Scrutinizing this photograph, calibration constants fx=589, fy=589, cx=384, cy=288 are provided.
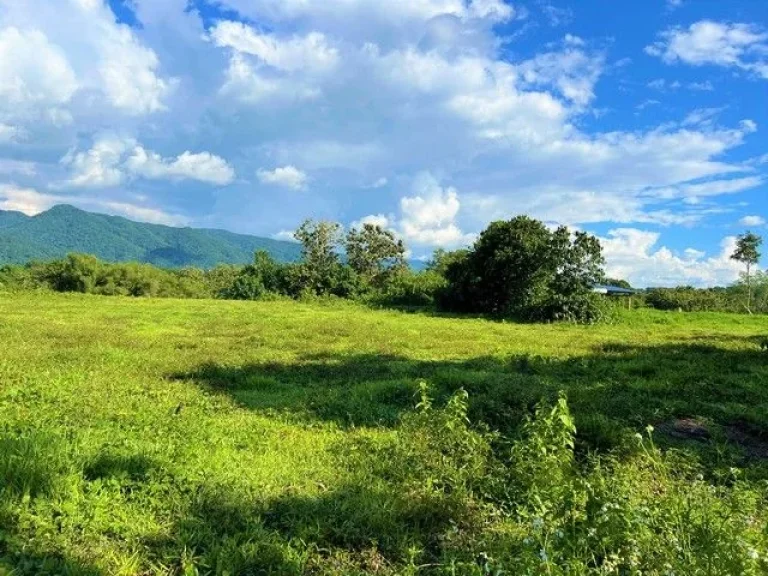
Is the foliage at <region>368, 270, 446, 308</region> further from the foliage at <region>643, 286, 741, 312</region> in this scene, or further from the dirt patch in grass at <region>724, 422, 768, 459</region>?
the dirt patch in grass at <region>724, 422, 768, 459</region>

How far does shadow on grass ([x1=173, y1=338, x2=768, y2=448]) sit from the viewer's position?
8250 millimetres

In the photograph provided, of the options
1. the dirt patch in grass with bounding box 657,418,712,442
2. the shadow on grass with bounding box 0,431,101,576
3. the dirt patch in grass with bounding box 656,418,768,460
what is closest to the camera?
the shadow on grass with bounding box 0,431,101,576

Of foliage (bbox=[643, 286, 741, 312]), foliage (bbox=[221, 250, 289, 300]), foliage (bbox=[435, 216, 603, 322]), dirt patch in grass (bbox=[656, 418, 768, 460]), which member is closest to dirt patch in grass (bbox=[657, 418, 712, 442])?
dirt patch in grass (bbox=[656, 418, 768, 460])

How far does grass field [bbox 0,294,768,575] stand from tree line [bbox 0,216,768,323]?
15.5 metres

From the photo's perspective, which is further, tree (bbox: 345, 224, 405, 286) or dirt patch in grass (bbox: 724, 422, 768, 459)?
tree (bbox: 345, 224, 405, 286)

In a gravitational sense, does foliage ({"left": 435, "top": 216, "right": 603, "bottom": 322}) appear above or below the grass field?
above

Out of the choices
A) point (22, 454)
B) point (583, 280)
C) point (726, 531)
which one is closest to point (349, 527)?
point (726, 531)

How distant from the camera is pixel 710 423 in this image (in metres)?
8.06

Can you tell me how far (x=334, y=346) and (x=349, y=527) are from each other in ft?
38.5

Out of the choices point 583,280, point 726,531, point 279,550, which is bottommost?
point 279,550

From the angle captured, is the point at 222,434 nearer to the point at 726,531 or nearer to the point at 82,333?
the point at 726,531

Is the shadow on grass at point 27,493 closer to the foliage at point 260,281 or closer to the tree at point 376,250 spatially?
the foliage at point 260,281

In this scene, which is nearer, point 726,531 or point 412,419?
point 726,531

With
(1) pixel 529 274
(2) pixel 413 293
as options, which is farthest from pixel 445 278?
(1) pixel 529 274
